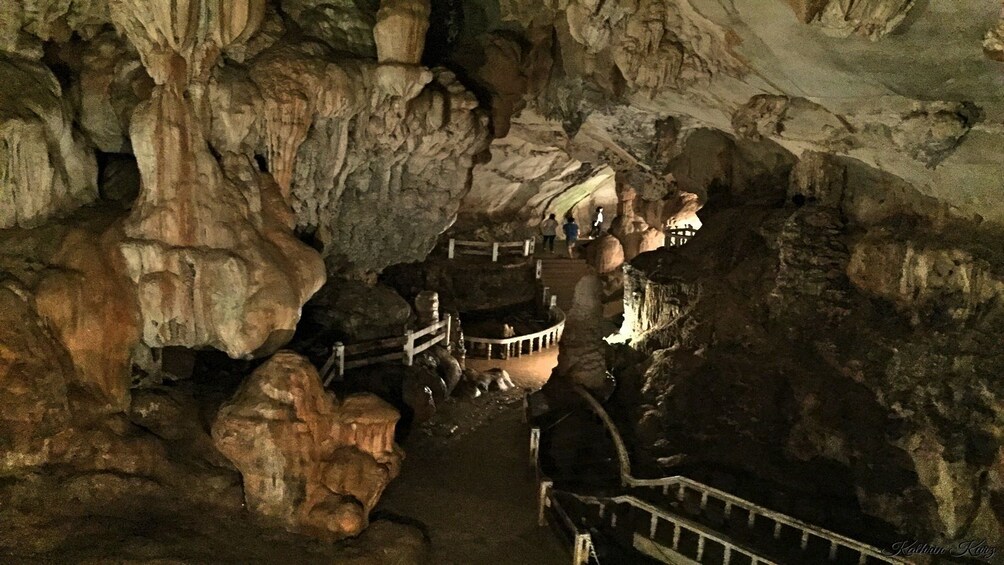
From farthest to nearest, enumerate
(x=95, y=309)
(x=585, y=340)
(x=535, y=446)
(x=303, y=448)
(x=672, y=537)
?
(x=585, y=340) → (x=535, y=446) → (x=672, y=537) → (x=303, y=448) → (x=95, y=309)

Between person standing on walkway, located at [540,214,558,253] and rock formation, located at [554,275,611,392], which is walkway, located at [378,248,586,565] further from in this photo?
person standing on walkway, located at [540,214,558,253]

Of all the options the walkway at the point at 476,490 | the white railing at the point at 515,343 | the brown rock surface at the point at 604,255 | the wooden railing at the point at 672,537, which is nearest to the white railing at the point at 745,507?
the wooden railing at the point at 672,537

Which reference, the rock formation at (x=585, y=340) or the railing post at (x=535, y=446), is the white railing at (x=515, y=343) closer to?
the rock formation at (x=585, y=340)

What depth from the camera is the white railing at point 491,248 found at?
67.0 ft

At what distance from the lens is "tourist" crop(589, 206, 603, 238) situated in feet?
85.3

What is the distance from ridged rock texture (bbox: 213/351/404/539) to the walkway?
1.18 metres

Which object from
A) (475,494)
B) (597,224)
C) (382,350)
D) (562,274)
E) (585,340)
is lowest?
(475,494)

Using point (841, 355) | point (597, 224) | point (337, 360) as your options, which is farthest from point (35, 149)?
point (597, 224)

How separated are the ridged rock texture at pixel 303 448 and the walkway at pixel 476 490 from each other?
3.88 ft

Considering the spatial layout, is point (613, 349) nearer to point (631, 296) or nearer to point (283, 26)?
point (631, 296)

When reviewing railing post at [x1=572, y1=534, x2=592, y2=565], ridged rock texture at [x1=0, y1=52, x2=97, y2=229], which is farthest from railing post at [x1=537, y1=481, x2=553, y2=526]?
ridged rock texture at [x1=0, y1=52, x2=97, y2=229]

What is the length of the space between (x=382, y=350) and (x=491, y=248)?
7491 millimetres

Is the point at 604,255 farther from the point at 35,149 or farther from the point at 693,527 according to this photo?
the point at 35,149

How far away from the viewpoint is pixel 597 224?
26.2 m
